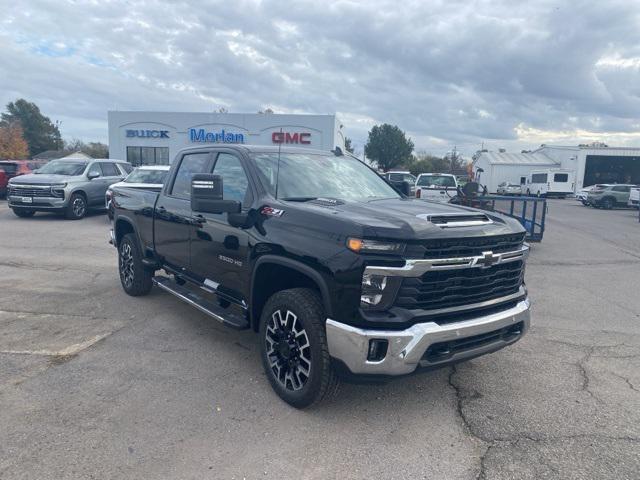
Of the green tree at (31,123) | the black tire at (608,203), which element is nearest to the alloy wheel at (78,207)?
the black tire at (608,203)

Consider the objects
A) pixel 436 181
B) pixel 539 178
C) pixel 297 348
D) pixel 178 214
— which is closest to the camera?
pixel 297 348

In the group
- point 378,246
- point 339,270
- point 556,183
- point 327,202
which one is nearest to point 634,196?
point 556,183

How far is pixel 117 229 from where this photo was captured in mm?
6684

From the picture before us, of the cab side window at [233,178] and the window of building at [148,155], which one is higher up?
the window of building at [148,155]

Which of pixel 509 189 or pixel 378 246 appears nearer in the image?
pixel 378 246

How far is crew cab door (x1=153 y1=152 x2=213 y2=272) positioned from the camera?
500cm

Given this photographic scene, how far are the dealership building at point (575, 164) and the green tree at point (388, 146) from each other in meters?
14.8

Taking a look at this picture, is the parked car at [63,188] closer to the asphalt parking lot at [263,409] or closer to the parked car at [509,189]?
the asphalt parking lot at [263,409]

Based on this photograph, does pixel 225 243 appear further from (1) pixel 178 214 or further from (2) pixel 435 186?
(2) pixel 435 186

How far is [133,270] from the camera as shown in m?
6.28

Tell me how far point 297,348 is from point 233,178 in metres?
1.80

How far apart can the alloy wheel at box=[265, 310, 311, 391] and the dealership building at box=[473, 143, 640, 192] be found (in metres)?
42.3

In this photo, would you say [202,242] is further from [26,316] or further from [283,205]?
[26,316]

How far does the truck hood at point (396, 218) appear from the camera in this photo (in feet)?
10.2
